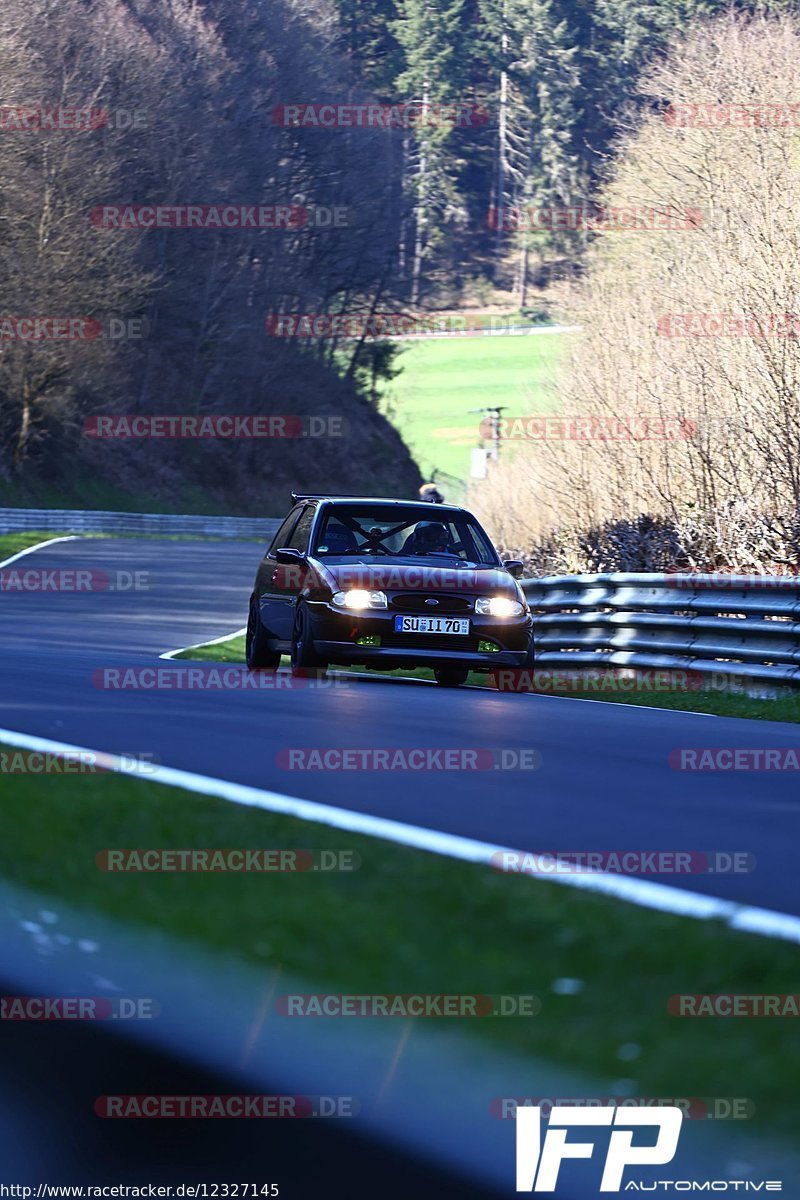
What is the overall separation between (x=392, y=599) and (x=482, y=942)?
1082 centimetres

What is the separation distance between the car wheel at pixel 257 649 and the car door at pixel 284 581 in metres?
0.17

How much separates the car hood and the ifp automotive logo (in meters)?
11.9

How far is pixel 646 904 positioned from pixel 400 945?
0.86 m

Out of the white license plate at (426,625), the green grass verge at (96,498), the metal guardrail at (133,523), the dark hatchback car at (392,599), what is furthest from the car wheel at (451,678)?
the green grass verge at (96,498)

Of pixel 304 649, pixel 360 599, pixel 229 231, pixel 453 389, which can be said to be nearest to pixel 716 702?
pixel 360 599

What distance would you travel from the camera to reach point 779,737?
10625mm

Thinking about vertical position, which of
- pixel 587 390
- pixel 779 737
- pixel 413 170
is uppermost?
pixel 413 170

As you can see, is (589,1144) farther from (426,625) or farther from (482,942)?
(426,625)

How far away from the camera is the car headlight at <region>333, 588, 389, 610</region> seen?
14.9m

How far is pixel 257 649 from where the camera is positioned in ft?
55.9

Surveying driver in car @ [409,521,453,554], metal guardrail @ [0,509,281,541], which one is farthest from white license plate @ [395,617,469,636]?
metal guardrail @ [0,509,281,541]

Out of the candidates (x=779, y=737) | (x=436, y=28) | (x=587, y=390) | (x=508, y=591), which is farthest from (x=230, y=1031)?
(x=436, y=28)

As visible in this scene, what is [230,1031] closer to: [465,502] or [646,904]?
[646,904]

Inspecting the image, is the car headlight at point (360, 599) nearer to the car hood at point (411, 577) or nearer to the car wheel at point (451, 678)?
the car hood at point (411, 577)
